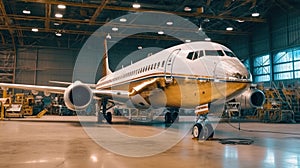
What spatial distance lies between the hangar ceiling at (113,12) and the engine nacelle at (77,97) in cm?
813

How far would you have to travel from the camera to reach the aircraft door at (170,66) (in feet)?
29.6

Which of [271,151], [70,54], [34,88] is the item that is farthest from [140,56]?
[271,151]

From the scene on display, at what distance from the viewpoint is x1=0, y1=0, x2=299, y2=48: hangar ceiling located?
1953 centimetres

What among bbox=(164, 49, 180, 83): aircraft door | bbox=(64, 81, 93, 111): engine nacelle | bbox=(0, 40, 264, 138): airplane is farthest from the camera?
bbox=(64, 81, 93, 111): engine nacelle

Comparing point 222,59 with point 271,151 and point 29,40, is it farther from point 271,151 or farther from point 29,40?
point 29,40

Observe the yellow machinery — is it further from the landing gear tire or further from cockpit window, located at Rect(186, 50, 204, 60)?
the landing gear tire

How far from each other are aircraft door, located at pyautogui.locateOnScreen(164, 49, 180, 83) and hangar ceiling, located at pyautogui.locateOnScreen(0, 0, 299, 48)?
33.6 feet

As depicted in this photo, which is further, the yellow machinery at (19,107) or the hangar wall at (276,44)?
the hangar wall at (276,44)

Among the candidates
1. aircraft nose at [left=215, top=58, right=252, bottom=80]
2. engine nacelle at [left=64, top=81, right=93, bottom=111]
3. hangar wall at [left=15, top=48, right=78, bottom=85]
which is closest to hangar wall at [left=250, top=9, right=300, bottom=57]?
aircraft nose at [left=215, top=58, right=252, bottom=80]

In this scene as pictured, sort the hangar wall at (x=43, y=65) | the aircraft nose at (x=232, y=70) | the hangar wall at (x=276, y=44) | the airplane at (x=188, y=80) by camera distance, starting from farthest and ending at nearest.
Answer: the hangar wall at (x=43, y=65) < the hangar wall at (x=276, y=44) < the airplane at (x=188, y=80) < the aircraft nose at (x=232, y=70)

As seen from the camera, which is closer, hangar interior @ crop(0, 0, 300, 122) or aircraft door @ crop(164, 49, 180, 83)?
aircraft door @ crop(164, 49, 180, 83)

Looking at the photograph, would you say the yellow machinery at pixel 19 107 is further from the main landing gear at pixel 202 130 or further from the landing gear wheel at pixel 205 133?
the landing gear wheel at pixel 205 133

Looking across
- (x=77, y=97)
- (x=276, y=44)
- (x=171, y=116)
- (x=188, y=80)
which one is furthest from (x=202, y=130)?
(x=276, y=44)

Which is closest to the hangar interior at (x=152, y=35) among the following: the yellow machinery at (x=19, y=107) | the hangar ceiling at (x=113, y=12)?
the hangar ceiling at (x=113, y=12)
